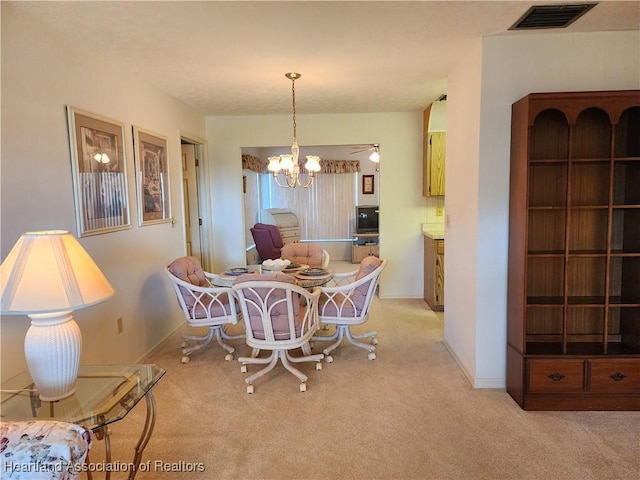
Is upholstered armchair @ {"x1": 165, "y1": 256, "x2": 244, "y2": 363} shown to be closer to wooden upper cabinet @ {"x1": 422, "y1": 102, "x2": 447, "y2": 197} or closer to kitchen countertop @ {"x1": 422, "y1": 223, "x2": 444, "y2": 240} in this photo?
kitchen countertop @ {"x1": 422, "y1": 223, "x2": 444, "y2": 240}

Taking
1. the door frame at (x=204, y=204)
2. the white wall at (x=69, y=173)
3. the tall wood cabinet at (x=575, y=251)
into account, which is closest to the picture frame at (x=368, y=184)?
the door frame at (x=204, y=204)

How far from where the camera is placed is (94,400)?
5.64ft

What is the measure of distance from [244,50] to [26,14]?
4.08 ft

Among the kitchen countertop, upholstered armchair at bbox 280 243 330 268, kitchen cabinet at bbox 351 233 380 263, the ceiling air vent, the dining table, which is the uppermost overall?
the ceiling air vent

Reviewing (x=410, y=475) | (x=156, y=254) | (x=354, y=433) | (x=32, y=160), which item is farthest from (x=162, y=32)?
(x=410, y=475)

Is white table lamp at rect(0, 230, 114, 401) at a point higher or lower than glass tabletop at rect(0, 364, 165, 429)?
higher

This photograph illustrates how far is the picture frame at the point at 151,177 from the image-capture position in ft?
11.4

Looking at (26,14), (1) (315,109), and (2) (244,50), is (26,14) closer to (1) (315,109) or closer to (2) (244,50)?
(2) (244,50)

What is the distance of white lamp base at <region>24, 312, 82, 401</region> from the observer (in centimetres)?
167

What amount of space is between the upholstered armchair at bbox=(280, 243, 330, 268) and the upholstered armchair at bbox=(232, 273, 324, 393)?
1.21 meters

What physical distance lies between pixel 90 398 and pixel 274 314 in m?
1.29

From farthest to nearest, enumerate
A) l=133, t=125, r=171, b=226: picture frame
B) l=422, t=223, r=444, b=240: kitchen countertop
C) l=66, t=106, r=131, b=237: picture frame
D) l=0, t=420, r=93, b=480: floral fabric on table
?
l=422, t=223, r=444, b=240: kitchen countertop
l=133, t=125, r=171, b=226: picture frame
l=66, t=106, r=131, b=237: picture frame
l=0, t=420, r=93, b=480: floral fabric on table

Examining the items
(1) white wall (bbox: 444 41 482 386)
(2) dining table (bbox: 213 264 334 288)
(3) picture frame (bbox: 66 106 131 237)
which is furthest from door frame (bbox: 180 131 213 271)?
(1) white wall (bbox: 444 41 482 386)

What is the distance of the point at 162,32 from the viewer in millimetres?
2479
